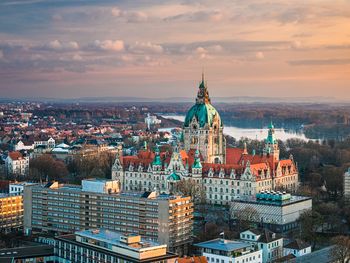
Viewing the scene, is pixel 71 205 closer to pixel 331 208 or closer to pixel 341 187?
pixel 331 208

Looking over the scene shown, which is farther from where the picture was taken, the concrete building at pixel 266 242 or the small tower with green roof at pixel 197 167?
the small tower with green roof at pixel 197 167

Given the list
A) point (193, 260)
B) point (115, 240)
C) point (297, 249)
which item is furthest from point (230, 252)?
point (115, 240)

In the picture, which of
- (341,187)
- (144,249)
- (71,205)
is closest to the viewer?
(144,249)

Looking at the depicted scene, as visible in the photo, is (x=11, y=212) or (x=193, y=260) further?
(x=11, y=212)

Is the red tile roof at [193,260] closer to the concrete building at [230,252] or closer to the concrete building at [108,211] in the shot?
the concrete building at [230,252]

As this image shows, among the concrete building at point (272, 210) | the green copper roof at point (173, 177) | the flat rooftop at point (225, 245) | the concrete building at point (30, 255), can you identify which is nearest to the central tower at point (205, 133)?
the green copper roof at point (173, 177)

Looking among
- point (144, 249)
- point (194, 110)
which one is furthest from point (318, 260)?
point (194, 110)

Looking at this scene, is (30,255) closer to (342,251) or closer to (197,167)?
(342,251)
